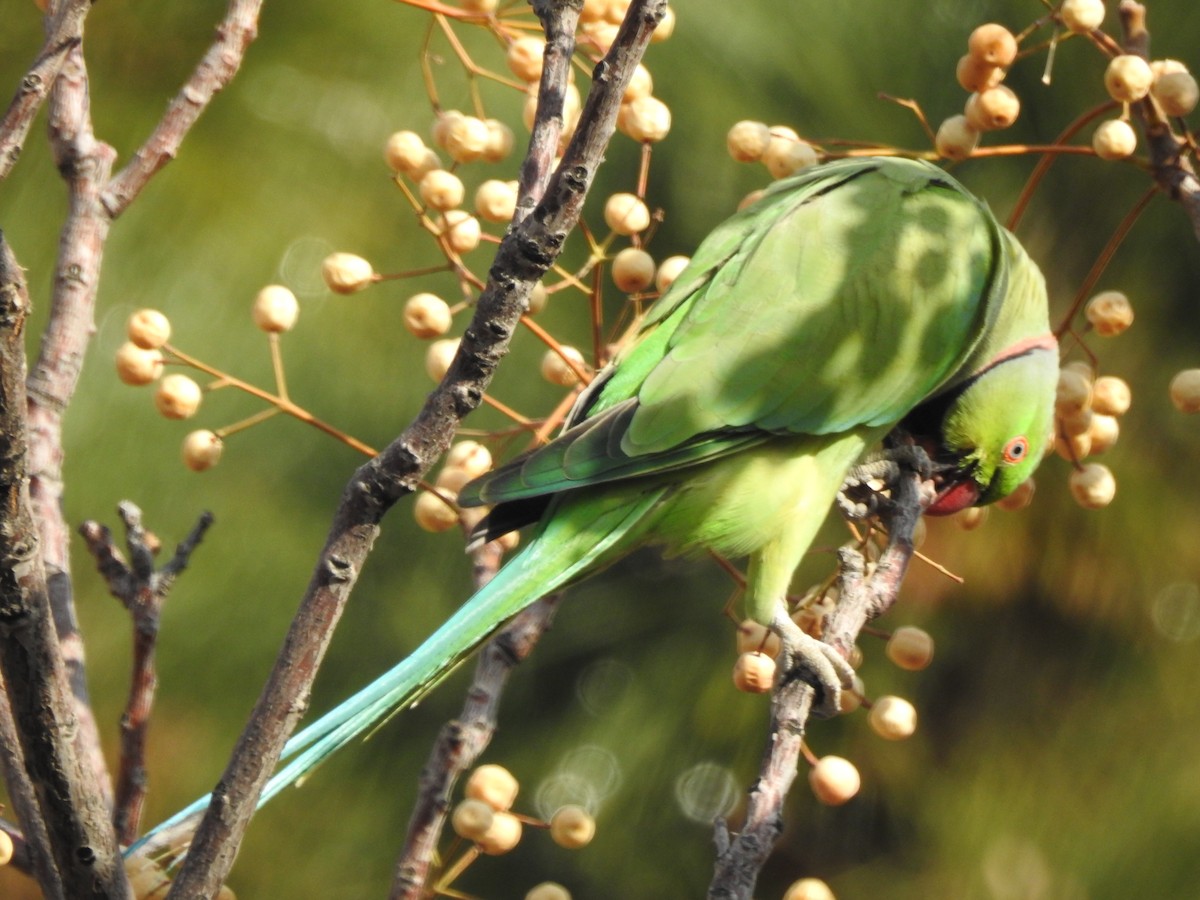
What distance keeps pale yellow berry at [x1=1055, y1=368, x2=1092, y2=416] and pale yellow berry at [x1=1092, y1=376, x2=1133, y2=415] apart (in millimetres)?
36

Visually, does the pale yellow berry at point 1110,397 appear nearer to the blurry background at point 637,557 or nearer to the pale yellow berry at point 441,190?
the blurry background at point 637,557

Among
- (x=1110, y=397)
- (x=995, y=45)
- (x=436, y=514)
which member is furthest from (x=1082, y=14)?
(x=436, y=514)

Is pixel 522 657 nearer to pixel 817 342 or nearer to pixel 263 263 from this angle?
pixel 817 342

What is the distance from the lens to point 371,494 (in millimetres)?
888

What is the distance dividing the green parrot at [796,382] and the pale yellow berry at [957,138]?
0.27 meters

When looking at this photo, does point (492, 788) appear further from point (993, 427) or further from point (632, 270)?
point (993, 427)

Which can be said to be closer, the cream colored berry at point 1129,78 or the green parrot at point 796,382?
the cream colored berry at point 1129,78

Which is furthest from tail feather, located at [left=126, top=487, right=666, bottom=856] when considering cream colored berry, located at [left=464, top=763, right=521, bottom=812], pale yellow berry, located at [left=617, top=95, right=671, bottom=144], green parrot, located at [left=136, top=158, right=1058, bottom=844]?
pale yellow berry, located at [left=617, top=95, right=671, bottom=144]

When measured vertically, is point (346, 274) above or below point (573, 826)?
above

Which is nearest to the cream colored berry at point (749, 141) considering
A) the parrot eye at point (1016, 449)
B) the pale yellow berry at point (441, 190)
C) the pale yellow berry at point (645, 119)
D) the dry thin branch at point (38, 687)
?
the pale yellow berry at point (645, 119)

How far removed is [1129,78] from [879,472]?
64 centimetres

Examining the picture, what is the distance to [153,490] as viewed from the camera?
1751 mm

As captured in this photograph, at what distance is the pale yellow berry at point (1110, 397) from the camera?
4.69 ft

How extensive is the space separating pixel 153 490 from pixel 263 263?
0.36 meters
